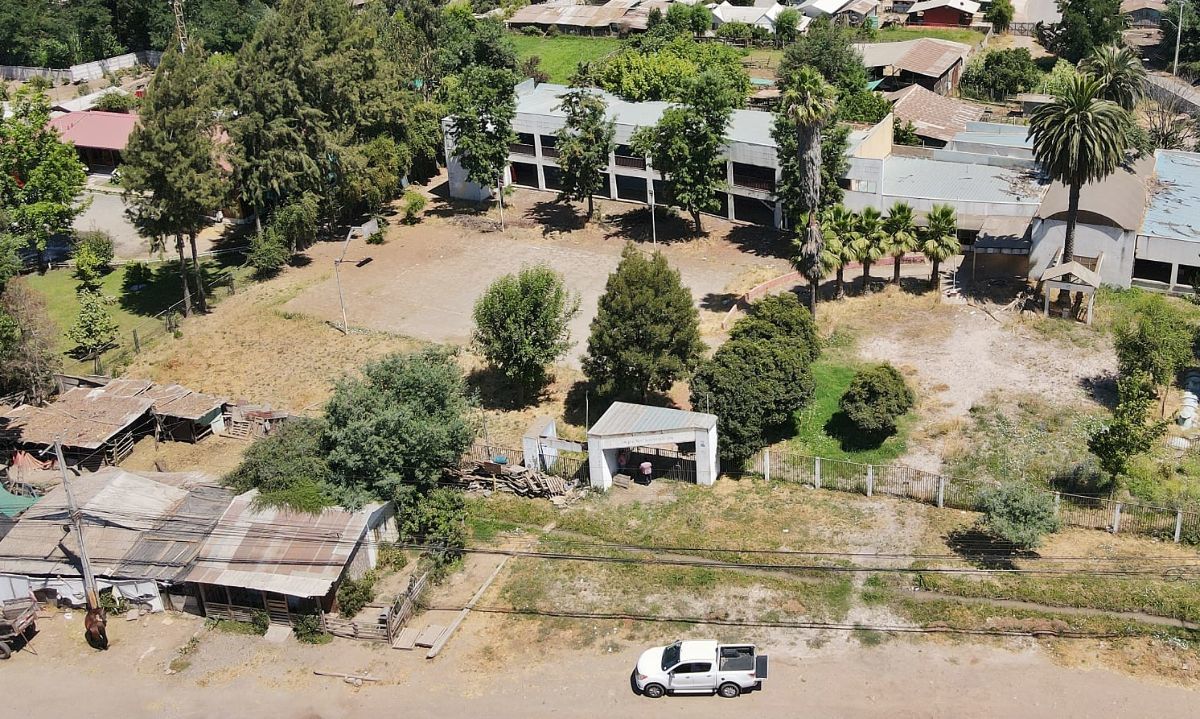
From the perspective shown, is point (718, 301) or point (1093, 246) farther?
point (718, 301)

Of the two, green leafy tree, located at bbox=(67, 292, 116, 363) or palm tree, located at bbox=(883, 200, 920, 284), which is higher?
palm tree, located at bbox=(883, 200, 920, 284)

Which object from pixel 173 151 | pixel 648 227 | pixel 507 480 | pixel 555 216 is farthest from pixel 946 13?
pixel 507 480

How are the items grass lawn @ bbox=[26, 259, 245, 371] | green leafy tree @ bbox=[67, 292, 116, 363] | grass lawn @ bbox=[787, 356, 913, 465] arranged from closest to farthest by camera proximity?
grass lawn @ bbox=[787, 356, 913, 465], green leafy tree @ bbox=[67, 292, 116, 363], grass lawn @ bbox=[26, 259, 245, 371]

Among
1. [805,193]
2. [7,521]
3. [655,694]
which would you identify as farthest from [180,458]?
[805,193]

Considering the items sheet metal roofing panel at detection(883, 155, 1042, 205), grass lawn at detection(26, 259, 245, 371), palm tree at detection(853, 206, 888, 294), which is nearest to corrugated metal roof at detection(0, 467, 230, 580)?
grass lawn at detection(26, 259, 245, 371)

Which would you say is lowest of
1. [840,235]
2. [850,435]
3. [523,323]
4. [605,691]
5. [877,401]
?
[605,691]

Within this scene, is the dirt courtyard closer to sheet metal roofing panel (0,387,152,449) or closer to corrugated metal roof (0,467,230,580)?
sheet metal roofing panel (0,387,152,449)

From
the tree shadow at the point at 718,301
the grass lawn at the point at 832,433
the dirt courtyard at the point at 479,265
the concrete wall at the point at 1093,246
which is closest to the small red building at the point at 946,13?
the dirt courtyard at the point at 479,265

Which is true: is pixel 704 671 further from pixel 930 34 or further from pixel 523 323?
pixel 930 34
